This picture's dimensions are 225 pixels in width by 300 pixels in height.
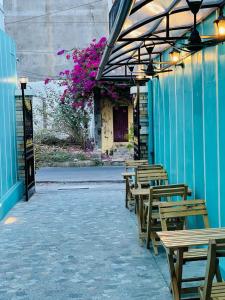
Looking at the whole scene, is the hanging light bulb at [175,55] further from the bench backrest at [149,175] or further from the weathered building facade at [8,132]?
the weathered building facade at [8,132]

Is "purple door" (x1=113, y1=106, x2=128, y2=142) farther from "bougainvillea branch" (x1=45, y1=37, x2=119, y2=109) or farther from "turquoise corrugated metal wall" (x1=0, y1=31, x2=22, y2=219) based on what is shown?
"turquoise corrugated metal wall" (x1=0, y1=31, x2=22, y2=219)

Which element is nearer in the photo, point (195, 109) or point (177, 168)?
point (195, 109)

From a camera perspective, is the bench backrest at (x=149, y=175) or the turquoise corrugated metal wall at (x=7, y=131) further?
the turquoise corrugated metal wall at (x=7, y=131)

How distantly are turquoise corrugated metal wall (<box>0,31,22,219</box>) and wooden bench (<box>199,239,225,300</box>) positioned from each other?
6.20 metres

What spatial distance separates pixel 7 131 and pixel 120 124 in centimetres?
979

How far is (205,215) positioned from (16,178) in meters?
6.95

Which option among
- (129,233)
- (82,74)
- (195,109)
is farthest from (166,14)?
(82,74)

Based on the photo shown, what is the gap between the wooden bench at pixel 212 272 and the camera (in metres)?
3.63

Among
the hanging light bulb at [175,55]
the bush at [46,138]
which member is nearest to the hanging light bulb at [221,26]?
the hanging light bulb at [175,55]

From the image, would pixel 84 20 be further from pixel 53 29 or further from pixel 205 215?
pixel 205 215

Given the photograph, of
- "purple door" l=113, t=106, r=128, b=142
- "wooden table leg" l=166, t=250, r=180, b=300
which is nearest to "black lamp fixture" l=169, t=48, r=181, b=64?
"wooden table leg" l=166, t=250, r=180, b=300

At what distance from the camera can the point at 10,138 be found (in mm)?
11250

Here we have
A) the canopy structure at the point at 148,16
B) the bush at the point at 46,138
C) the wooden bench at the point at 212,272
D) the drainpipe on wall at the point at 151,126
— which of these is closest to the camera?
the wooden bench at the point at 212,272

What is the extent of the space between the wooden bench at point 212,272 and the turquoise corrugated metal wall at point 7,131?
620 cm
